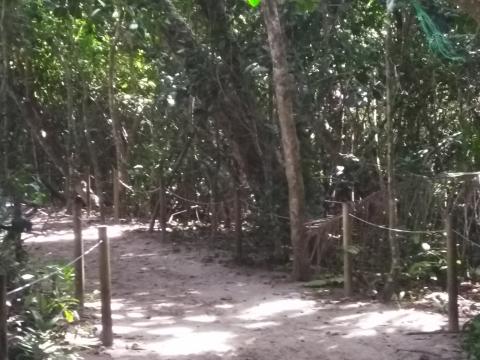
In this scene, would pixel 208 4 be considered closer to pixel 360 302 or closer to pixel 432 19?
pixel 432 19

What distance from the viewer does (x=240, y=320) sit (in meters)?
7.59

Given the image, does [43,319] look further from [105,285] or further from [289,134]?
[289,134]

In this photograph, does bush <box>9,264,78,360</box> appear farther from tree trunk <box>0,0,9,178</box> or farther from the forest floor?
tree trunk <box>0,0,9,178</box>

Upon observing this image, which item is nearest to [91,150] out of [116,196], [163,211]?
[116,196]

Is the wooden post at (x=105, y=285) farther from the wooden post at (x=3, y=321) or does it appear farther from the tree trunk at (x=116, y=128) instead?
the tree trunk at (x=116, y=128)

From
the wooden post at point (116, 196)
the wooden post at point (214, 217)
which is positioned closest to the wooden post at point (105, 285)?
the wooden post at point (214, 217)

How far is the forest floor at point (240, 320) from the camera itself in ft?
21.0

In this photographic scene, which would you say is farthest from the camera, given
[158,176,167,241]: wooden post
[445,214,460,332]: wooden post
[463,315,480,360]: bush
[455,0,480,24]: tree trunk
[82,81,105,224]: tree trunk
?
[82,81,105,224]: tree trunk

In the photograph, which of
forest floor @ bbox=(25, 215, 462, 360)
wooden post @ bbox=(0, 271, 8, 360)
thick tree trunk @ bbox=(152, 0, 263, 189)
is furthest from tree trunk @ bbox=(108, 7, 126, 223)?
wooden post @ bbox=(0, 271, 8, 360)

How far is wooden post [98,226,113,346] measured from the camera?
6234 millimetres

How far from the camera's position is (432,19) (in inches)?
328

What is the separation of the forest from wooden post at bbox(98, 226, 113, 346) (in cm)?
4

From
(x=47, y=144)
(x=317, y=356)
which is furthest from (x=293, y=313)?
(x=47, y=144)

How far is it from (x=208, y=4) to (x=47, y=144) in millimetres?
5590
